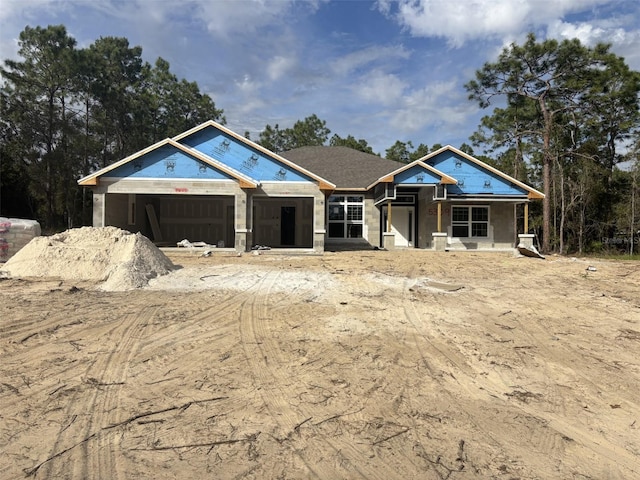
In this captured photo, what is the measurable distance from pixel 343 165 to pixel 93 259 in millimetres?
18719

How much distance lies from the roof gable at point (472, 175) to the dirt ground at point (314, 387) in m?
15.0

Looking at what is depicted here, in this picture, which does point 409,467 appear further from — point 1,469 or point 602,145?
point 602,145

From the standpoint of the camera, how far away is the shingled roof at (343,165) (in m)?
23.8

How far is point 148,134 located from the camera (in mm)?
37406

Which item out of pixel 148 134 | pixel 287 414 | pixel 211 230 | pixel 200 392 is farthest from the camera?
pixel 148 134

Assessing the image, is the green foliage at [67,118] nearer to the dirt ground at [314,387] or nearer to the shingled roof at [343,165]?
the shingled roof at [343,165]

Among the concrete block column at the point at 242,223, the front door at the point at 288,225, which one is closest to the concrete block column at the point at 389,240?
the front door at the point at 288,225

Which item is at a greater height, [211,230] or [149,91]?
[149,91]

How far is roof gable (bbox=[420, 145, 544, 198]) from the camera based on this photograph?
2241 centimetres

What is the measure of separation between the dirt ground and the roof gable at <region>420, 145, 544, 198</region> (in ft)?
49.3

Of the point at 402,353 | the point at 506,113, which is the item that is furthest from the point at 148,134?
the point at 402,353

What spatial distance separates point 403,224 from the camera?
23594 mm

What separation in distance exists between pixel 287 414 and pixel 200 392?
0.97 m

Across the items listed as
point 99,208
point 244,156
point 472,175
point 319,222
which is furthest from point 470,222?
point 99,208
